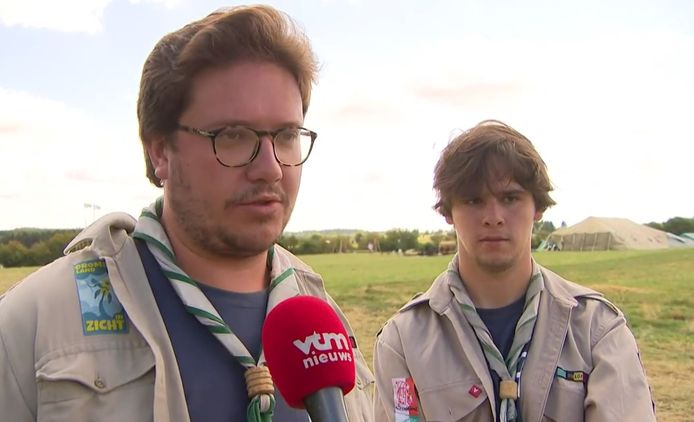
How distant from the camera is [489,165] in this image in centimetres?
374

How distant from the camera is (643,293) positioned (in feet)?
75.9

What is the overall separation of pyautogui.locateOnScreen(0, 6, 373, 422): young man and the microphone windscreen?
1.23ft

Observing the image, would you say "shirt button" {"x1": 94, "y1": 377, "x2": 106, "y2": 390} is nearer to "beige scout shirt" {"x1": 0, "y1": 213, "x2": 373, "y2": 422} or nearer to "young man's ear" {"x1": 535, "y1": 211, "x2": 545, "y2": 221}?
"beige scout shirt" {"x1": 0, "y1": 213, "x2": 373, "y2": 422}

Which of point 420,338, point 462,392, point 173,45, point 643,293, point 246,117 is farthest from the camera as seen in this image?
point 643,293

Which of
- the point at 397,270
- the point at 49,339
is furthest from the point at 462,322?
the point at 397,270

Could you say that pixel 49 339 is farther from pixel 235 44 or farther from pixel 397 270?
pixel 397 270

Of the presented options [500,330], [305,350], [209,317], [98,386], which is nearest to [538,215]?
[500,330]

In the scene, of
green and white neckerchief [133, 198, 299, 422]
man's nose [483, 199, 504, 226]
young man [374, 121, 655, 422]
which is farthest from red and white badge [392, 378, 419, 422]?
green and white neckerchief [133, 198, 299, 422]

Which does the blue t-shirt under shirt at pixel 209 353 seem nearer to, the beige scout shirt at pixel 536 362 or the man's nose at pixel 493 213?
the beige scout shirt at pixel 536 362

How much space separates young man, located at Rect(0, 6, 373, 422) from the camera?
2.06 meters

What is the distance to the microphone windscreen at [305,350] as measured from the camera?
178cm

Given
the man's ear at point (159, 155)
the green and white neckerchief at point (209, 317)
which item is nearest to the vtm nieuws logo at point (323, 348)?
the green and white neckerchief at point (209, 317)

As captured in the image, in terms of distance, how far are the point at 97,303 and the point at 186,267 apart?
0.36m

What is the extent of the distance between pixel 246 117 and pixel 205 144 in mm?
164
